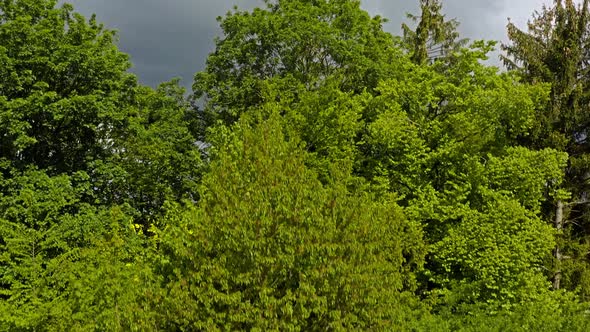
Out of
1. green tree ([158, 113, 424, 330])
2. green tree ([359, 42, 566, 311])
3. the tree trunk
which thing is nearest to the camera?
green tree ([158, 113, 424, 330])

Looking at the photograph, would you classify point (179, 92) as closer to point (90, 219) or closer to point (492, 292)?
point (90, 219)

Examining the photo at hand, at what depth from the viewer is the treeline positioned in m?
8.51

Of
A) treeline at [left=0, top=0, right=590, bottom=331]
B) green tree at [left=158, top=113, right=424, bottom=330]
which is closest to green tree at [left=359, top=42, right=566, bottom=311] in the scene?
treeline at [left=0, top=0, right=590, bottom=331]

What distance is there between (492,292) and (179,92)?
16944mm

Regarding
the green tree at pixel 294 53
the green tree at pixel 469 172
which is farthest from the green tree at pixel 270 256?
the green tree at pixel 294 53

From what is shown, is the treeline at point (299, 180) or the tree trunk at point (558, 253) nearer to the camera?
the treeline at point (299, 180)

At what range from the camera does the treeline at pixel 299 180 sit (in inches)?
335

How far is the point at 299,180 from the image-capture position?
902 centimetres

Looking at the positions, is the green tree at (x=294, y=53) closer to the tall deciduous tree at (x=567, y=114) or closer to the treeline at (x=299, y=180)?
the treeline at (x=299, y=180)

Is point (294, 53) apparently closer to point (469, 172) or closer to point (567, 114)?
point (469, 172)

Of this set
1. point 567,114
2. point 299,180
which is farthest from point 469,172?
point 299,180

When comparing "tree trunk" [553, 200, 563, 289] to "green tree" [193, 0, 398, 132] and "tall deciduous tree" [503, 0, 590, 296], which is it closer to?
"tall deciduous tree" [503, 0, 590, 296]

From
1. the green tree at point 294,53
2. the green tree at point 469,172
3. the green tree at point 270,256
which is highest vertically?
the green tree at point 294,53

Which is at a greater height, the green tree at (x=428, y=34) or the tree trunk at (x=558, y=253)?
the green tree at (x=428, y=34)
